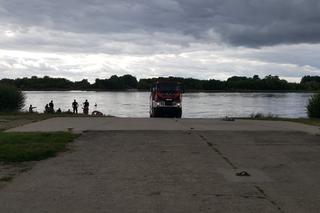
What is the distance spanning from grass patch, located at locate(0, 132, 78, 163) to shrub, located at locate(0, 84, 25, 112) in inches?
751

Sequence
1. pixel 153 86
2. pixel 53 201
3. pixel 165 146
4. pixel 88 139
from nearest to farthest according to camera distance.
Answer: pixel 53 201, pixel 165 146, pixel 88 139, pixel 153 86

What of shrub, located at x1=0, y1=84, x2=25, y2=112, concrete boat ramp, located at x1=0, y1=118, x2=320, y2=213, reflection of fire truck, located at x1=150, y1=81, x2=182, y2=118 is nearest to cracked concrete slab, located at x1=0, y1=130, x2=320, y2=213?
concrete boat ramp, located at x1=0, y1=118, x2=320, y2=213

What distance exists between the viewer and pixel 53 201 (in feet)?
25.8

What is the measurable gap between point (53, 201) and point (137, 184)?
5.50ft

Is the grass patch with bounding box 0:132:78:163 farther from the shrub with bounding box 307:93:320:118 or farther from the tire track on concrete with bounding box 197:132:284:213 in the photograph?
the shrub with bounding box 307:93:320:118

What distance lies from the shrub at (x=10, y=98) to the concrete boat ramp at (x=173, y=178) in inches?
807

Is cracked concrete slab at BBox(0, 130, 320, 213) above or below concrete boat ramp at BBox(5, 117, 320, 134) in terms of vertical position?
above

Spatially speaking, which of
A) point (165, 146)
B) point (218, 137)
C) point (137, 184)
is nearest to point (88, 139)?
point (165, 146)

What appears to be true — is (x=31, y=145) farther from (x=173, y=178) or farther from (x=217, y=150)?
(x=173, y=178)

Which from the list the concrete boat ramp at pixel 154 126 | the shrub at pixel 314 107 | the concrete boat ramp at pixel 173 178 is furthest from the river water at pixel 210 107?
the concrete boat ramp at pixel 173 178

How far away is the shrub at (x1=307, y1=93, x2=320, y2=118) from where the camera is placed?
103 feet

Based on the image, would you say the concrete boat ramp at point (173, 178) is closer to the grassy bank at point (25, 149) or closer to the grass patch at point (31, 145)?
the grassy bank at point (25, 149)

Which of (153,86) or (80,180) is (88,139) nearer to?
(80,180)

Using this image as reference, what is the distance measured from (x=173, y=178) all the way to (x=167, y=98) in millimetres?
21349
